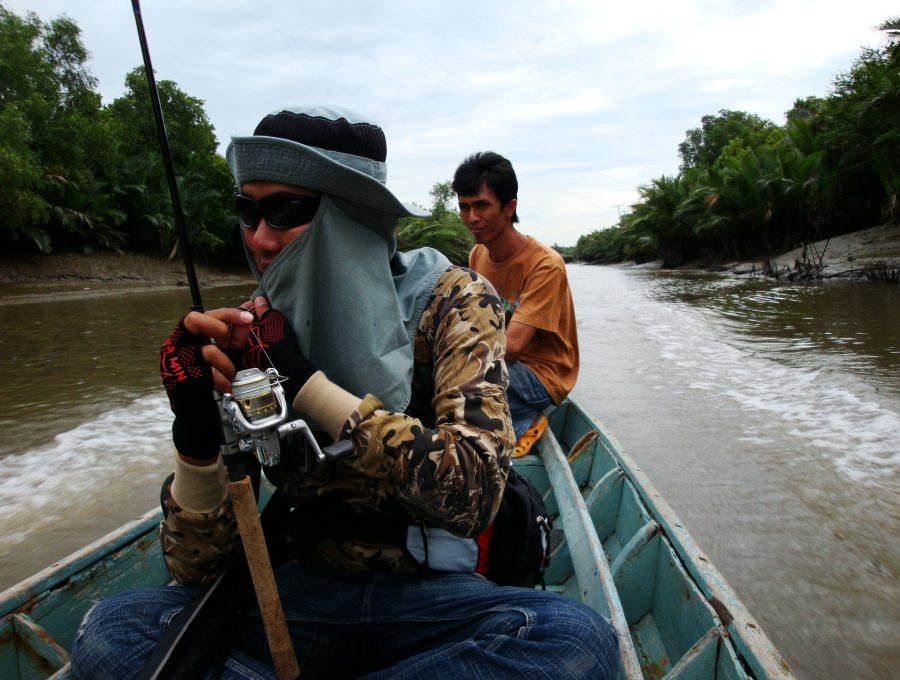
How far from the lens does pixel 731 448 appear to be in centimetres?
536

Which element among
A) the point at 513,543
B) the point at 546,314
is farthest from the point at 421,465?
the point at 546,314

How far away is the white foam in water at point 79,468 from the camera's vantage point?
462 cm

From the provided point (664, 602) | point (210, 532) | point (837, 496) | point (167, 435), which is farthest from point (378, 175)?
point (167, 435)

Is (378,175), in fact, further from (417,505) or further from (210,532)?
(210,532)

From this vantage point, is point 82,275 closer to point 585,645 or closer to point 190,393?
point 190,393

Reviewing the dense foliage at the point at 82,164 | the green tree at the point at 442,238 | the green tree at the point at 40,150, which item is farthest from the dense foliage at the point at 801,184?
the green tree at the point at 40,150

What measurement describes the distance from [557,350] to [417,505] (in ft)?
7.81

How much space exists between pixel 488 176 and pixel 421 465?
2.77 metres

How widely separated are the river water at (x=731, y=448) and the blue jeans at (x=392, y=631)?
2.05 m

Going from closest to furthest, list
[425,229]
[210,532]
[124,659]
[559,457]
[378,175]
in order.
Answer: [124,659]
[210,532]
[378,175]
[559,457]
[425,229]

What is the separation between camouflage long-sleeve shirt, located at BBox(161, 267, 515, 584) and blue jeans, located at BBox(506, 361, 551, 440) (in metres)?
1.60

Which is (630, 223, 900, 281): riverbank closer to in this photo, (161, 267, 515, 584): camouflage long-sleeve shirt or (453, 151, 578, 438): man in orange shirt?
(453, 151, 578, 438): man in orange shirt

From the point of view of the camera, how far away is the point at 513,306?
3744 mm

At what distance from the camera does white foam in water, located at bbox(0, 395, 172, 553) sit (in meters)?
4.62
